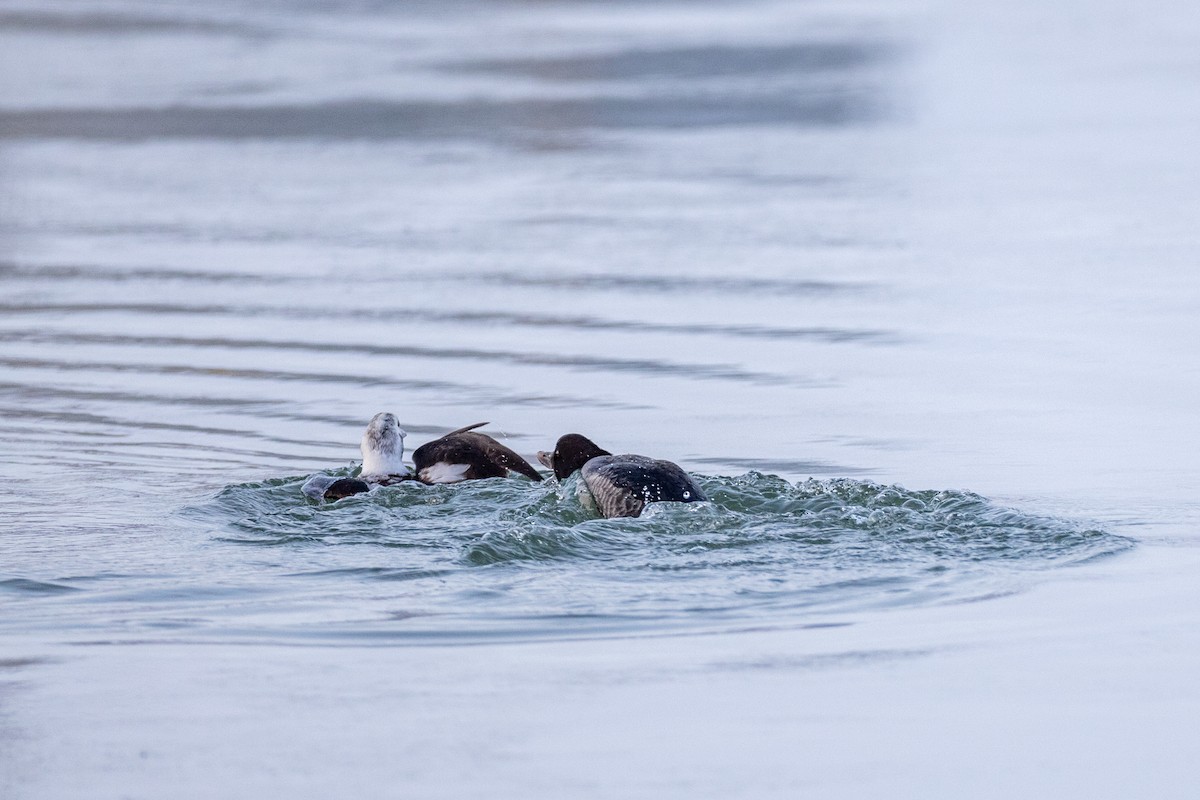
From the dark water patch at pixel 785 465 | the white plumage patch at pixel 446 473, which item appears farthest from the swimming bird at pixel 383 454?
the dark water patch at pixel 785 465

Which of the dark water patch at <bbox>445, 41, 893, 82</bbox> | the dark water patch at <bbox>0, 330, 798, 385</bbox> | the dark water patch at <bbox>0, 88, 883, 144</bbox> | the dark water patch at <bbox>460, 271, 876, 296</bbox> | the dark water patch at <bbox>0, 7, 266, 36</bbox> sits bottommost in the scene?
the dark water patch at <bbox>0, 330, 798, 385</bbox>

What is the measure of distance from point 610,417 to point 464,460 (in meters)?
1.51

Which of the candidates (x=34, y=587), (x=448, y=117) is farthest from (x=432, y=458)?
(x=448, y=117)

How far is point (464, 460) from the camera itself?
884cm

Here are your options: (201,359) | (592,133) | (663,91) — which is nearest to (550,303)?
(201,359)

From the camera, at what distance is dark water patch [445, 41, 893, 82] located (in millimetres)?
22328

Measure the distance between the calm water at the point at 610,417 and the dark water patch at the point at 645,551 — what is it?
2 cm

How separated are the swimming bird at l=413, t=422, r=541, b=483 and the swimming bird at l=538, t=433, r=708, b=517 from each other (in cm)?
67

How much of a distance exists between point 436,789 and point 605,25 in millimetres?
22302

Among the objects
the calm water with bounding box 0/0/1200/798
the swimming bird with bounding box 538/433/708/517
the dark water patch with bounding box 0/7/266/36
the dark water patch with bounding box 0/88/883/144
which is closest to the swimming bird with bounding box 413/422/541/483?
the calm water with bounding box 0/0/1200/798

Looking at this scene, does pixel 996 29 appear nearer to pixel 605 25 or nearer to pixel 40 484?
pixel 605 25

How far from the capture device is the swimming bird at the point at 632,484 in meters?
7.89

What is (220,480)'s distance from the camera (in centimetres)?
900

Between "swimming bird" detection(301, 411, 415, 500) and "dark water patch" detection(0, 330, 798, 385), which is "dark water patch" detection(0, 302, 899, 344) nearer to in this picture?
"dark water patch" detection(0, 330, 798, 385)
